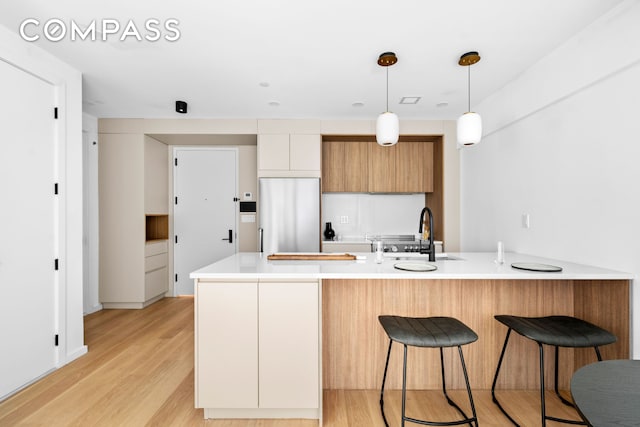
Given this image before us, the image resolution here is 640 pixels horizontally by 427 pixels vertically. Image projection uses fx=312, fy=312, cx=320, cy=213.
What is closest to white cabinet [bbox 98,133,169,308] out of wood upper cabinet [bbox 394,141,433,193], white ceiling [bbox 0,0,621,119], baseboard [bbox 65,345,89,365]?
white ceiling [bbox 0,0,621,119]

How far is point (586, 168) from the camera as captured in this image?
2.07 metres

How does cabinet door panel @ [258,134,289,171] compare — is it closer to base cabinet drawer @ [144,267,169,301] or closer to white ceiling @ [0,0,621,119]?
white ceiling @ [0,0,621,119]

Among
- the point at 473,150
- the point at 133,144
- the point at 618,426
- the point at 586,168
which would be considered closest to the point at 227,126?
the point at 133,144

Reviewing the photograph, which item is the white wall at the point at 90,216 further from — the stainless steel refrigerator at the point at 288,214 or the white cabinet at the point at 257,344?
the white cabinet at the point at 257,344

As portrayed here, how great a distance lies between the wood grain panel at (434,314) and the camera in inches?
83.7

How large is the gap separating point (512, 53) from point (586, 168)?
102 centimetres

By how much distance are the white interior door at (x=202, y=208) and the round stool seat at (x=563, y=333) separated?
12.5 ft

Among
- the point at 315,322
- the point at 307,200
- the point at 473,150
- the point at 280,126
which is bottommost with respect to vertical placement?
the point at 315,322

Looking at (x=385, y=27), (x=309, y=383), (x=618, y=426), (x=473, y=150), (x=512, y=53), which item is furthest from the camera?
(x=473, y=150)

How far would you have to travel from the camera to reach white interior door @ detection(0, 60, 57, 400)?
82.9 inches

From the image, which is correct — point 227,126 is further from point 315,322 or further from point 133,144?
point 315,322

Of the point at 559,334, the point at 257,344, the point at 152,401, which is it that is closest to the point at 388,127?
the point at 559,334

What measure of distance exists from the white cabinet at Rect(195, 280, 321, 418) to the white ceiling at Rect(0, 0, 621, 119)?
166 centimetres

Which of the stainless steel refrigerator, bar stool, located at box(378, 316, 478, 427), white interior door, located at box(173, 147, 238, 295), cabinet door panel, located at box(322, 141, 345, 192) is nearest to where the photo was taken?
bar stool, located at box(378, 316, 478, 427)
